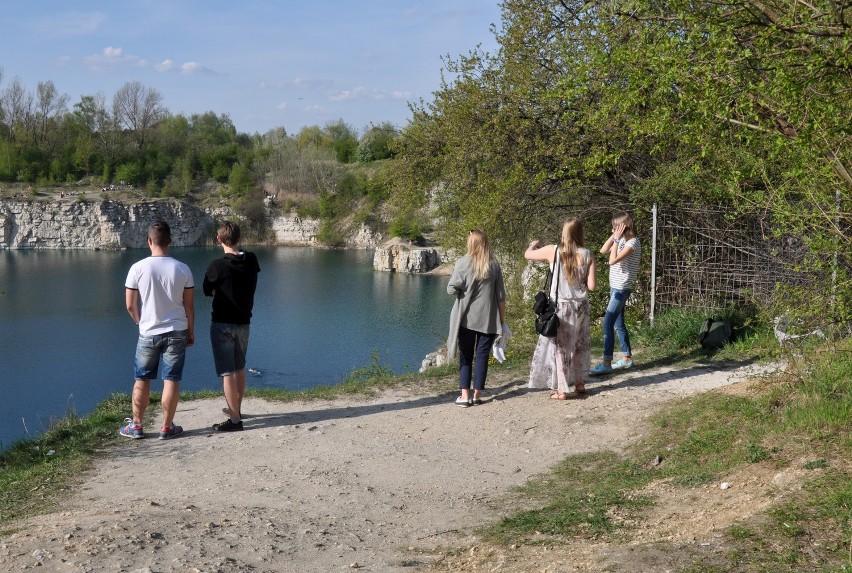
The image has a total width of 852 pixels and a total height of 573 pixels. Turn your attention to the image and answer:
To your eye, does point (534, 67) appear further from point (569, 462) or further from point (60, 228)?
point (60, 228)

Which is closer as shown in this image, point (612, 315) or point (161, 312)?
point (161, 312)

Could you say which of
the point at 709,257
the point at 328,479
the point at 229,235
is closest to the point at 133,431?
the point at 229,235

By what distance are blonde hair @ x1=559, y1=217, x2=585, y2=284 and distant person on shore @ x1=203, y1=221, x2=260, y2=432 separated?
3004 millimetres

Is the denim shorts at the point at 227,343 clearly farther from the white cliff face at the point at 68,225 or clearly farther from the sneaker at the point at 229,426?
the white cliff face at the point at 68,225

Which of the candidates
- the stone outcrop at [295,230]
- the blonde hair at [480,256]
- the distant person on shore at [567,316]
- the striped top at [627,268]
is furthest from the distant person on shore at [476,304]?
the stone outcrop at [295,230]

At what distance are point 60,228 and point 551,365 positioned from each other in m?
85.6

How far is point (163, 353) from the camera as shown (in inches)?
285

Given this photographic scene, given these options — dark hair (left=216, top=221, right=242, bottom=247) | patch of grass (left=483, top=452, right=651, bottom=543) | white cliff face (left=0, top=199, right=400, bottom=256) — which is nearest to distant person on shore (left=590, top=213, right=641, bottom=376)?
patch of grass (left=483, top=452, right=651, bottom=543)

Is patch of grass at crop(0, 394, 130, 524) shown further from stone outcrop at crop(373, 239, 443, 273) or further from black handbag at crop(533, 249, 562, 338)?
stone outcrop at crop(373, 239, 443, 273)

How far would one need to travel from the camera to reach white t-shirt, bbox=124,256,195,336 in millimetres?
7051

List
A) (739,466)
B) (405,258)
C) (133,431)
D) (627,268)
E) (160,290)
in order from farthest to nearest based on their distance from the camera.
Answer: (405,258)
(627,268)
(133,431)
(160,290)
(739,466)

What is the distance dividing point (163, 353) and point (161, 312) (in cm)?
40

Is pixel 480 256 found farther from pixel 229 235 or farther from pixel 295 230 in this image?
pixel 295 230

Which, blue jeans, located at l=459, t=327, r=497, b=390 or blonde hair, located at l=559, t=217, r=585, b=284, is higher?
blonde hair, located at l=559, t=217, r=585, b=284
